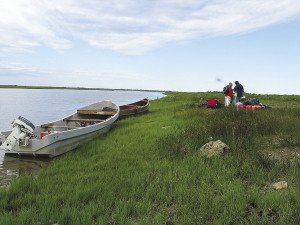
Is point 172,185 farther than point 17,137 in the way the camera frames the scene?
No

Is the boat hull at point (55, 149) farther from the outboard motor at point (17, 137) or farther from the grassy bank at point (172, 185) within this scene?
the grassy bank at point (172, 185)

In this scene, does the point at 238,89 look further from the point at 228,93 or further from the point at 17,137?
the point at 17,137

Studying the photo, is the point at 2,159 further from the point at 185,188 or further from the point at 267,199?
the point at 267,199

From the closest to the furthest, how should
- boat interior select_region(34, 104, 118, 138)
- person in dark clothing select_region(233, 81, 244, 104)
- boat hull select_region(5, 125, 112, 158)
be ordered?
boat hull select_region(5, 125, 112, 158) < boat interior select_region(34, 104, 118, 138) < person in dark clothing select_region(233, 81, 244, 104)

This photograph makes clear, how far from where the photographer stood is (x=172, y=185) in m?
7.87

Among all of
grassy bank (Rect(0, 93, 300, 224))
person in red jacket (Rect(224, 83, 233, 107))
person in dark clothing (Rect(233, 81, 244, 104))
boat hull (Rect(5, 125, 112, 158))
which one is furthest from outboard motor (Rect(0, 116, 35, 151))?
person in red jacket (Rect(224, 83, 233, 107))

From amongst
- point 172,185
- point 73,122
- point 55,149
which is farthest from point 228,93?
point 172,185

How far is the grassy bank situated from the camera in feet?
20.3

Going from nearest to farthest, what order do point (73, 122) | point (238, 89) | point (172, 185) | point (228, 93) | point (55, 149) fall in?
1. point (172, 185)
2. point (55, 149)
3. point (73, 122)
4. point (238, 89)
5. point (228, 93)

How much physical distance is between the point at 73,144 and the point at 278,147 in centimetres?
792

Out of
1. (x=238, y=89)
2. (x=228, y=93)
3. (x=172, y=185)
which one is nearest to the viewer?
(x=172, y=185)

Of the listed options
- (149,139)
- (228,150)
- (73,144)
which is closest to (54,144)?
(73,144)

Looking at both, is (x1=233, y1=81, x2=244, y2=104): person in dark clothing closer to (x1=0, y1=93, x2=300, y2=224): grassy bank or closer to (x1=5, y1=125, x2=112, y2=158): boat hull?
(x1=0, y1=93, x2=300, y2=224): grassy bank

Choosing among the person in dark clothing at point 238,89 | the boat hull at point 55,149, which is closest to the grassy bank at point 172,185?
the boat hull at point 55,149
